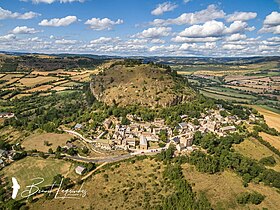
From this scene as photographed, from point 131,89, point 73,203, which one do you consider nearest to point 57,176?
point 73,203

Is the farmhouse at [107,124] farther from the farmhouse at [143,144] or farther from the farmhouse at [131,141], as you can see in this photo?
the farmhouse at [143,144]

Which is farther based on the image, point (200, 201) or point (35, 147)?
point (35, 147)

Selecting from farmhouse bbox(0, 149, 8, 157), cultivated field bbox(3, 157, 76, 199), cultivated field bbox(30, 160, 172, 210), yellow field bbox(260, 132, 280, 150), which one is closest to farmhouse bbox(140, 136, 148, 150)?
cultivated field bbox(30, 160, 172, 210)

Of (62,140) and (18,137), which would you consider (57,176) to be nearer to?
(62,140)

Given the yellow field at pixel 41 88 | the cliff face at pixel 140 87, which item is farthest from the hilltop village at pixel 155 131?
the yellow field at pixel 41 88

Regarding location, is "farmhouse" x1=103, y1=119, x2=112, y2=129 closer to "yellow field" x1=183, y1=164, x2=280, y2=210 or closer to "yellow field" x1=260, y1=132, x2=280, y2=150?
"yellow field" x1=183, y1=164, x2=280, y2=210
